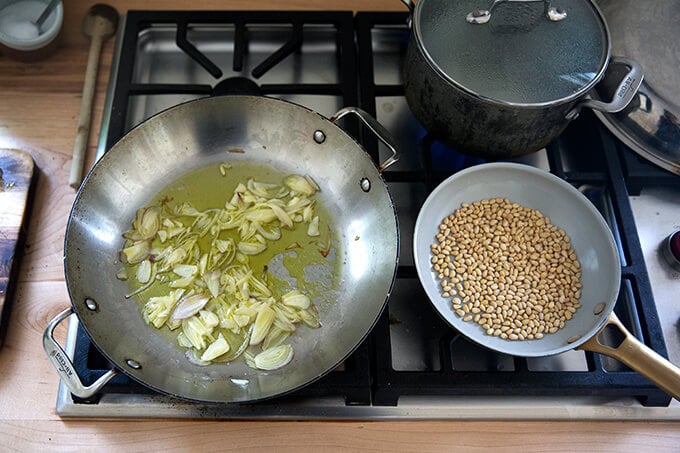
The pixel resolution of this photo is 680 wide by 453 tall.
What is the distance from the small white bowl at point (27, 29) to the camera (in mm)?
936

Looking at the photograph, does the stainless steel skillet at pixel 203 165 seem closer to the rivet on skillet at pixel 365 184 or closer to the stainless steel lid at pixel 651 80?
the rivet on skillet at pixel 365 184

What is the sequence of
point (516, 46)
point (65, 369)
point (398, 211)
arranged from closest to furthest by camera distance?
1. point (65, 369)
2. point (516, 46)
3. point (398, 211)

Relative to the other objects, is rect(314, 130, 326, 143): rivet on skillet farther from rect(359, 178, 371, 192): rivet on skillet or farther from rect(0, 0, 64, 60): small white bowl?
rect(0, 0, 64, 60): small white bowl

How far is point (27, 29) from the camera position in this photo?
96 centimetres

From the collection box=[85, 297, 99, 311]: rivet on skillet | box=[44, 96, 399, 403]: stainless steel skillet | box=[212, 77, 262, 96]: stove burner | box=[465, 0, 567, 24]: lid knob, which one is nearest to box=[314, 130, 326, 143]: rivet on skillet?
box=[44, 96, 399, 403]: stainless steel skillet

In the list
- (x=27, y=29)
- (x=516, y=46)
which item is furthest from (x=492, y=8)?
(x=27, y=29)

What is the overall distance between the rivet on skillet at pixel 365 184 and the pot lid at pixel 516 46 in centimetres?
19

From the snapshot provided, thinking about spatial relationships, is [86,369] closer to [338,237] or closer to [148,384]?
[148,384]

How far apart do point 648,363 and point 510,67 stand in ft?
1.32

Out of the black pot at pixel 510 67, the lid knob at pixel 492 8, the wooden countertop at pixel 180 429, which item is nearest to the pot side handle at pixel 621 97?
the black pot at pixel 510 67

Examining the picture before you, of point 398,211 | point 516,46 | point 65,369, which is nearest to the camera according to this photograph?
point 65,369

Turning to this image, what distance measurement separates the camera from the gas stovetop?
0.73 metres

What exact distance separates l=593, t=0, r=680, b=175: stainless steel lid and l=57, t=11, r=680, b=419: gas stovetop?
0.08ft

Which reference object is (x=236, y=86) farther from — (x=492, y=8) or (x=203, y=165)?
(x=492, y=8)
